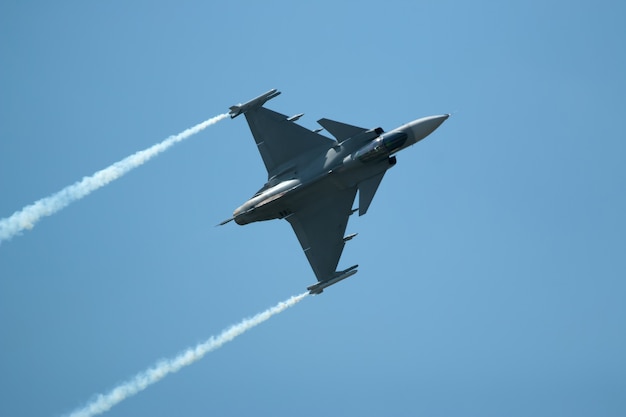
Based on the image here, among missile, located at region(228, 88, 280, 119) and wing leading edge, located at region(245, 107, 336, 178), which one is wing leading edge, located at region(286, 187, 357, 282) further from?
missile, located at region(228, 88, 280, 119)

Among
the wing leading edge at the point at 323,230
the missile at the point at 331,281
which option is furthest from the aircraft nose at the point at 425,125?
the missile at the point at 331,281

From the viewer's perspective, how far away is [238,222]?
62.9 m

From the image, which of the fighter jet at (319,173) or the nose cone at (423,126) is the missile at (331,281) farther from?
the nose cone at (423,126)

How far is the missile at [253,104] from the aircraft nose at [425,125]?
830 centimetres

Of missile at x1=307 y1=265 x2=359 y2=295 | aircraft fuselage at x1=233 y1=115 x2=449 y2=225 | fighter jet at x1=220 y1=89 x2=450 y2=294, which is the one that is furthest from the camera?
missile at x1=307 y1=265 x2=359 y2=295

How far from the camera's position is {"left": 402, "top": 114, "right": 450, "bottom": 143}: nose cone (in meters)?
61.1

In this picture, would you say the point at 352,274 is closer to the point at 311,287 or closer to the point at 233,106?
the point at 311,287

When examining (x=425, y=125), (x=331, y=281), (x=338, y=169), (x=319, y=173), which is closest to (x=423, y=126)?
(x=425, y=125)

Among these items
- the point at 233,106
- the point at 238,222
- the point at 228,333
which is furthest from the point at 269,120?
the point at 228,333

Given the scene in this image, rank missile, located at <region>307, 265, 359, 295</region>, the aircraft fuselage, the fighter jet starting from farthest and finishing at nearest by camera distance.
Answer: missile, located at <region>307, 265, 359, 295</region> → the fighter jet → the aircraft fuselage

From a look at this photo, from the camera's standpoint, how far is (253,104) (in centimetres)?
6506

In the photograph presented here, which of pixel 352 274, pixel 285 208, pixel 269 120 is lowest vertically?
pixel 352 274

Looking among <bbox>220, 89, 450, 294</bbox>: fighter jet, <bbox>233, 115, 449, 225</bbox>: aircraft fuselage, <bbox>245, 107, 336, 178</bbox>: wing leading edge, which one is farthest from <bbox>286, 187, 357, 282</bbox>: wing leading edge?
<bbox>245, 107, 336, 178</bbox>: wing leading edge

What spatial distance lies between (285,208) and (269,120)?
5292 mm
